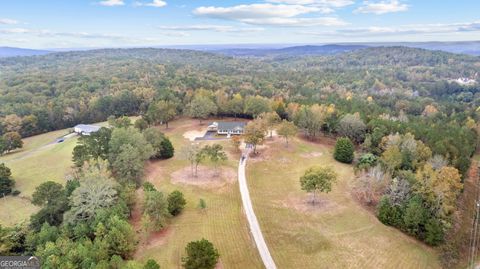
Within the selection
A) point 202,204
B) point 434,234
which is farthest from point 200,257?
point 434,234

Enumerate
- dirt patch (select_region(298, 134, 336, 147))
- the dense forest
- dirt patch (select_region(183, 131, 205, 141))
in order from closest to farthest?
the dense forest, dirt patch (select_region(298, 134, 336, 147)), dirt patch (select_region(183, 131, 205, 141))

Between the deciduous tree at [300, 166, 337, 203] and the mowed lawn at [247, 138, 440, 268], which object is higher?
the deciduous tree at [300, 166, 337, 203]

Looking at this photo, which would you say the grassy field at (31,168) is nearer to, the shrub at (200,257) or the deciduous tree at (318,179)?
the shrub at (200,257)

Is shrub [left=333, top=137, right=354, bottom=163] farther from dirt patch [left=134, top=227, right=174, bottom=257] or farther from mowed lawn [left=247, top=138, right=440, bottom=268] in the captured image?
dirt patch [left=134, top=227, right=174, bottom=257]

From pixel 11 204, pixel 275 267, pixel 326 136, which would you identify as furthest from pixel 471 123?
pixel 11 204

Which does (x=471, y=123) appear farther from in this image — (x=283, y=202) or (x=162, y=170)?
(x=162, y=170)

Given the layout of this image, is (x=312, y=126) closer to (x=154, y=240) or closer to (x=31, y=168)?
(x=154, y=240)

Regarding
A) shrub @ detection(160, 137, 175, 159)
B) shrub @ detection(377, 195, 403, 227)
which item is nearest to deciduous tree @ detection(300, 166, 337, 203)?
shrub @ detection(377, 195, 403, 227)

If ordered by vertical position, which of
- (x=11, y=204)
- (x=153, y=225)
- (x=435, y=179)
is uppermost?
(x=435, y=179)
